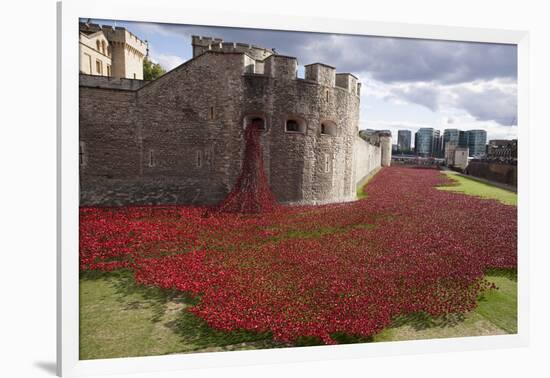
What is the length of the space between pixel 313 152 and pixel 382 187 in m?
1.88

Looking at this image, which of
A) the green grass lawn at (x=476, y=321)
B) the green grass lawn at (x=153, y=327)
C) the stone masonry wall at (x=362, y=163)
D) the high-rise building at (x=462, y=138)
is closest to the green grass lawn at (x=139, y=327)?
the green grass lawn at (x=153, y=327)

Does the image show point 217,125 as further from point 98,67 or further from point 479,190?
point 479,190

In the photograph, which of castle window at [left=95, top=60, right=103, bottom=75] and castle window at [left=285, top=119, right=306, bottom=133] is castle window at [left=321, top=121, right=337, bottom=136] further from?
castle window at [left=95, top=60, right=103, bottom=75]

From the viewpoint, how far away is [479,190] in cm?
628

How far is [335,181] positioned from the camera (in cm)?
789

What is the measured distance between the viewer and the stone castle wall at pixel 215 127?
636cm

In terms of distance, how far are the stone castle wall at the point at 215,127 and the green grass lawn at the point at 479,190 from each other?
188cm

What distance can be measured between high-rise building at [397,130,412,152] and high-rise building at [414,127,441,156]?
0.14 meters

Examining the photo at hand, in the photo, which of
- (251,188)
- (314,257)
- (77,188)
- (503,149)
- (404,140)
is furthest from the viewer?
(251,188)

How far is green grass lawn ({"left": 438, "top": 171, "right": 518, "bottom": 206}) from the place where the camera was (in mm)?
5912

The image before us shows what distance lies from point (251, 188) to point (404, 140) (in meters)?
3.23

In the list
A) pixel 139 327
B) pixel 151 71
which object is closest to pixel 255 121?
pixel 151 71

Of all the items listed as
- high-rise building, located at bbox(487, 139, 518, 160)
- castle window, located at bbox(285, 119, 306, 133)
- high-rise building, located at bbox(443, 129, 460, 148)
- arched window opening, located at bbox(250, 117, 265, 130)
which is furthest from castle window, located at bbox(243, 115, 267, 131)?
high-rise building, located at bbox(487, 139, 518, 160)

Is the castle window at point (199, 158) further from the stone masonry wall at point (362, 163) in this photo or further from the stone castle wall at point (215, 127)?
the stone masonry wall at point (362, 163)
